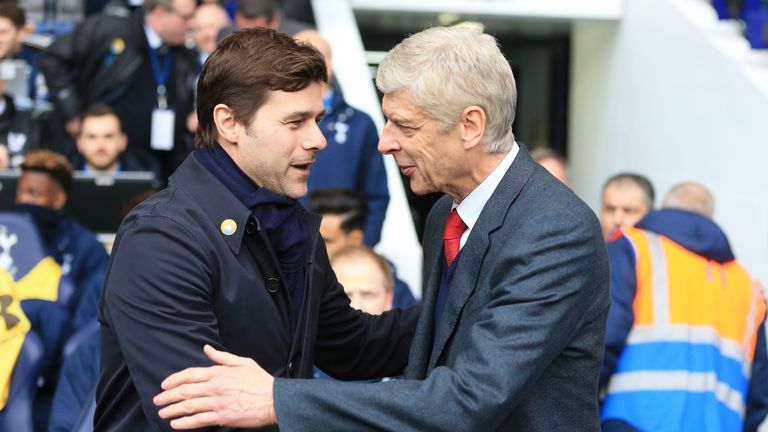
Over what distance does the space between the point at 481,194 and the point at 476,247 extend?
6.3 inches

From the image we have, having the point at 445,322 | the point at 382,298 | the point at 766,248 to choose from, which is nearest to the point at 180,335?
the point at 445,322

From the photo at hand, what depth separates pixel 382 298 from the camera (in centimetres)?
484

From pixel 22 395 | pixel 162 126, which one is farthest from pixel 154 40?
pixel 22 395

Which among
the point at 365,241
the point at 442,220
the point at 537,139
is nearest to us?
the point at 442,220

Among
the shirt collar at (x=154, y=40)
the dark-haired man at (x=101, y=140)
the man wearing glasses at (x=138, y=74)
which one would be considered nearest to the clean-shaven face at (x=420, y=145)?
the dark-haired man at (x=101, y=140)

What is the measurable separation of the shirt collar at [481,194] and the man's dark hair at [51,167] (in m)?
4.12

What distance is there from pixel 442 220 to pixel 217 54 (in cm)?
70

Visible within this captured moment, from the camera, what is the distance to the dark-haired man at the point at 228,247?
265cm

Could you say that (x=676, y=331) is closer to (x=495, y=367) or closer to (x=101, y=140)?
(x=495, y=367)

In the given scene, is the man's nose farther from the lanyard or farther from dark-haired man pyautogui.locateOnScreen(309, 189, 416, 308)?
the lanyard

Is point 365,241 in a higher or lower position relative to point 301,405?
lower

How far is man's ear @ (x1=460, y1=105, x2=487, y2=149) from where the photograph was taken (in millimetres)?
2742

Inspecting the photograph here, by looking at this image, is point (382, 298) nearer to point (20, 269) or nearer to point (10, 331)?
point (10, 331)

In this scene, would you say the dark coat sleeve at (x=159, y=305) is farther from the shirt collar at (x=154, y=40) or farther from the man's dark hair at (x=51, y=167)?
the shirt collar at (x=154, y=40)
